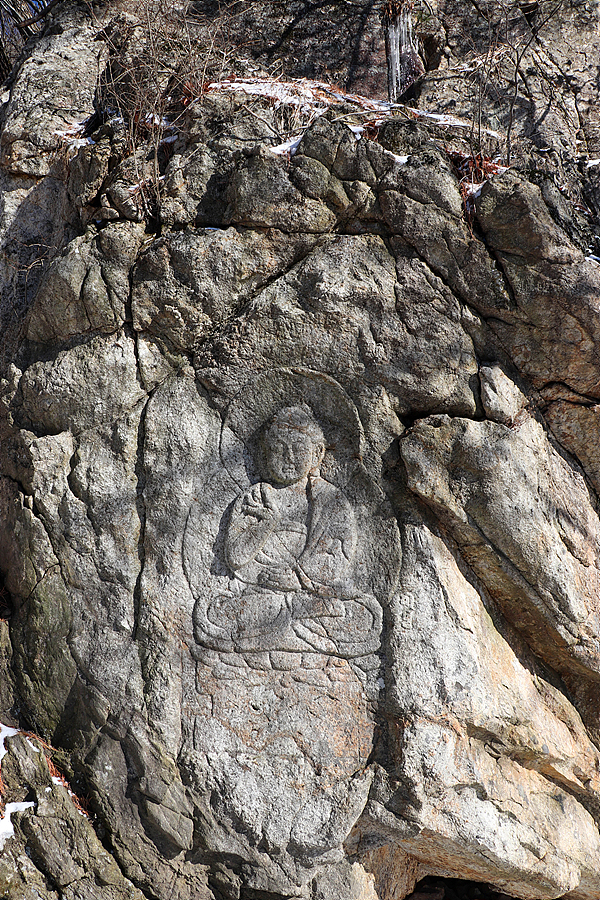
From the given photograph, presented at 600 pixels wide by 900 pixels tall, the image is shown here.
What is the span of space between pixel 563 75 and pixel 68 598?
5.25 metres

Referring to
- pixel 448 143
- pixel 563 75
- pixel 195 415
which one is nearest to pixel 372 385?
pixel 195 415

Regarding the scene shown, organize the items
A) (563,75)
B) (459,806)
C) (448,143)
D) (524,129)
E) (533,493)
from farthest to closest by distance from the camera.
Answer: (563,75) → (524,129) → (448,143) → (533,493) → (459,806)

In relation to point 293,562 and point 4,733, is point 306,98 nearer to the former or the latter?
point 293,562

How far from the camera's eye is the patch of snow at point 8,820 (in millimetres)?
3359

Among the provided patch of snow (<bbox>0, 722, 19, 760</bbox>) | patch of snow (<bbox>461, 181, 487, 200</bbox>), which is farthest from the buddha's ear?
patch of snow (<bbox>0, 722, 19, 760</bbox>)

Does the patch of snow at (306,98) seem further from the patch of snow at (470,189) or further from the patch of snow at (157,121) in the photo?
the patch of snow at (470,189)

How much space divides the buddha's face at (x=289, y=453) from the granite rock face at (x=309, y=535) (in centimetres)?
2

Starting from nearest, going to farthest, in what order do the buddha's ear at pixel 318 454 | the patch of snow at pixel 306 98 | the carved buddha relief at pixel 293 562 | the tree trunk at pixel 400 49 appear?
the carved buddha relief at pixel 293 562 < the buddha's ear at pixel 318 454 < the patch of snow at pixel 306 98 < the tree trunk at pixel 400 49

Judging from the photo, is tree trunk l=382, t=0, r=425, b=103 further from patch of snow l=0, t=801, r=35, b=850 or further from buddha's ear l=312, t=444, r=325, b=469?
patch of snow l=0, t=801, r=35, b=850

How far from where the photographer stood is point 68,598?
12.2 ft

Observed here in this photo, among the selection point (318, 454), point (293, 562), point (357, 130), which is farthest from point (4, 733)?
point (357, 130)

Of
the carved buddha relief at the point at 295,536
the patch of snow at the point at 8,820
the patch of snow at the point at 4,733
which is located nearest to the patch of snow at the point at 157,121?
the carved buddha relief at the point at 295,536

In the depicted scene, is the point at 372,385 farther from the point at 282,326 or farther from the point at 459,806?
the point at 459,806

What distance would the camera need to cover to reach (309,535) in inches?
143
